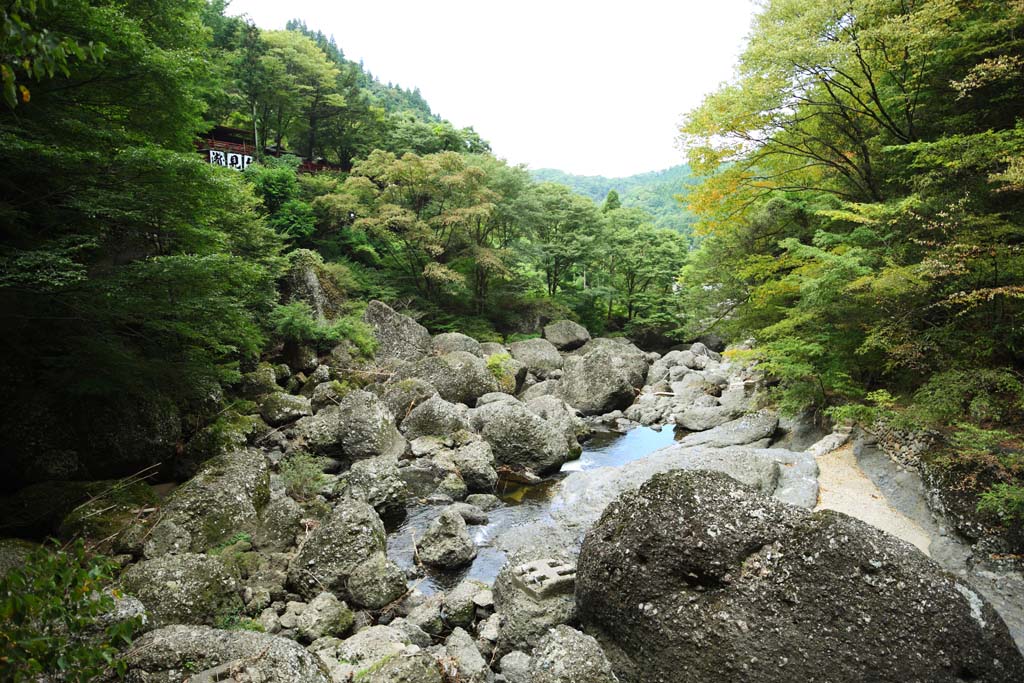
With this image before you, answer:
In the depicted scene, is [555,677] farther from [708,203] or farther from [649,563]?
[708,203]

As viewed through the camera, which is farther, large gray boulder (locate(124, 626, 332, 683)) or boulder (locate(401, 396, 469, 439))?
boulder (locate(401, 396, 469, 439))

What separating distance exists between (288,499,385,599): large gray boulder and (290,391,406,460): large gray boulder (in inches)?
156

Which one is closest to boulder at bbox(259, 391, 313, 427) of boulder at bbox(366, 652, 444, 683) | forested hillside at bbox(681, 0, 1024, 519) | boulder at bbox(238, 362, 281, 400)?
boulder at bbox(238, 362, 281, 400)

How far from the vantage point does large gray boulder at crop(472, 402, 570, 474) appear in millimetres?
11359

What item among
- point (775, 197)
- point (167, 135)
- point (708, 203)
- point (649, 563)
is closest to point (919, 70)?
point (775, 197)

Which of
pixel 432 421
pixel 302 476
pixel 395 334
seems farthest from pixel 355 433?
pixel 395 334

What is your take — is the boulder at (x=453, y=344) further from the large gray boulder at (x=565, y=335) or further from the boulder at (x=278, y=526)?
the boulder at (x=278, y=526)

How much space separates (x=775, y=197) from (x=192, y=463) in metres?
14.5

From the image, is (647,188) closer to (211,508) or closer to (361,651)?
(211,508)

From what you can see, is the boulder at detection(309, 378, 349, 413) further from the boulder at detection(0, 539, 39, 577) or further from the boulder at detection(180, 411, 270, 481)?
the boulder at detection(0, 539, 39, 577)

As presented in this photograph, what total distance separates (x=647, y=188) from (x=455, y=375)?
89148mm

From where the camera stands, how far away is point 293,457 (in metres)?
10.2

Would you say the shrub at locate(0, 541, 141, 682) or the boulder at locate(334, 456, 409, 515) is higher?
the shrub at locate(0, 541, 141, 682)

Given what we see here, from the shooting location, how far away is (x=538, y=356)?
842 inches
